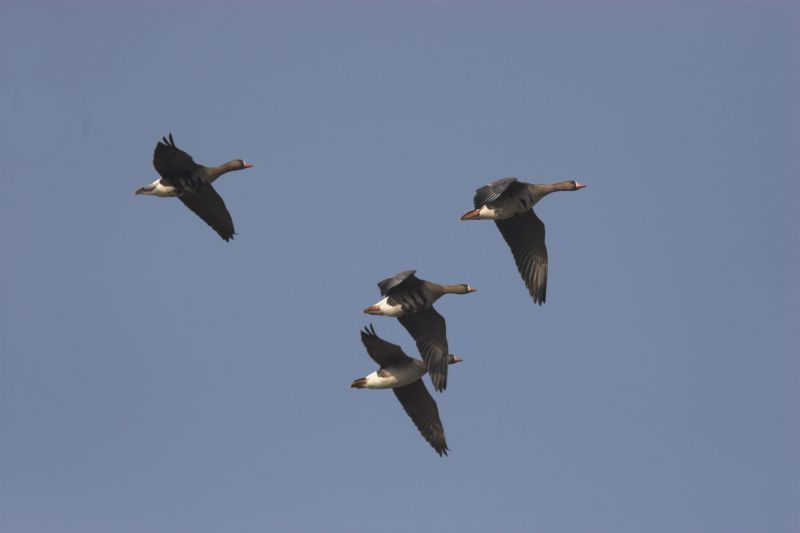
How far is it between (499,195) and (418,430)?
23.1ft

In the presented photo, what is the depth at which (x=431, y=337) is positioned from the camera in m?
40.7

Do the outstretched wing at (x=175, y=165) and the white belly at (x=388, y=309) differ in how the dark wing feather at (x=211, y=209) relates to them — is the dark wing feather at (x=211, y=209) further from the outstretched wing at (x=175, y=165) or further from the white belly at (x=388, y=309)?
the white belly at (x=388, y=309)

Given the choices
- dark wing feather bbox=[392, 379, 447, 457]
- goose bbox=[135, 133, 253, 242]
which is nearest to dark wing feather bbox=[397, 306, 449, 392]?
dark wing feather bbox=[392, 379, 447, 457]

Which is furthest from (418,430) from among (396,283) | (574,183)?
(574,183)

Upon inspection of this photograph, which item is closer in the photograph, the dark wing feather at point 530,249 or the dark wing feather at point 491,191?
the dark wing feather at point 491,191

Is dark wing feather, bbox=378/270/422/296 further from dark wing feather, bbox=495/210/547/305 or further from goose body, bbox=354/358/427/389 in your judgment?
dark wing feather, bbox=495/210/547/305

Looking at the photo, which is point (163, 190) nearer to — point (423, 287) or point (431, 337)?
point (423, 287)

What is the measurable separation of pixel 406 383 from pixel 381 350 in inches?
52.5

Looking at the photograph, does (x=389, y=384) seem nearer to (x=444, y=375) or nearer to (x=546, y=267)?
(x=444, y=375)

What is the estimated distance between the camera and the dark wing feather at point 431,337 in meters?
40.0

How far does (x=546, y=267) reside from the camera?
140ft

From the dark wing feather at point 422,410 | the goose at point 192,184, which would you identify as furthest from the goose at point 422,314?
the goose at point 192,184

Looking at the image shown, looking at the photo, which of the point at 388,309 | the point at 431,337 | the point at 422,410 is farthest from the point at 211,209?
the point at 422,410

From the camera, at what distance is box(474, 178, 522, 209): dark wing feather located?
40031mm
